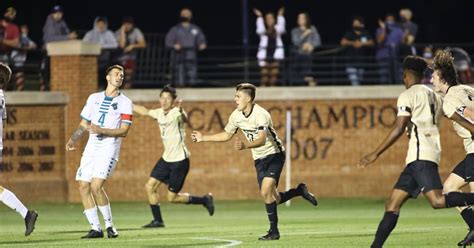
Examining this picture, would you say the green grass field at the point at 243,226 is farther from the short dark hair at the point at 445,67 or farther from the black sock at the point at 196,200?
the short dark hair at the point at 445,67

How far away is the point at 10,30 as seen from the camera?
1124 inches

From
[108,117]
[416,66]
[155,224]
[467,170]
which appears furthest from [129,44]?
[416,66]

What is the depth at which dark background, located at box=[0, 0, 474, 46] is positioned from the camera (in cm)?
3916

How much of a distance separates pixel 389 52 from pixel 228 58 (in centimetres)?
367

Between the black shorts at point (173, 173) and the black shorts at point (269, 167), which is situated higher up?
the black shorts at point (269, 167)

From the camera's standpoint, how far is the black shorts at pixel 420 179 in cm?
1396

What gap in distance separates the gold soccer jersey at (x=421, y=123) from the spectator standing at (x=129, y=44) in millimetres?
15692

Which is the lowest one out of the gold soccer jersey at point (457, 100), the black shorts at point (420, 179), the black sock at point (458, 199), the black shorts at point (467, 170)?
the black sock at point (458, 199)

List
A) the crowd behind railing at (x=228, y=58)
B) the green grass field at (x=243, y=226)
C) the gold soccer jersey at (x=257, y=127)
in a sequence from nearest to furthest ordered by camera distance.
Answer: the green grass field at (x=243, y=226) < the gold soccer jersey at (x=257, y=127) < the crowd behind railing at (x=228, y=58)

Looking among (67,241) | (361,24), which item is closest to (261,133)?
(67,241)

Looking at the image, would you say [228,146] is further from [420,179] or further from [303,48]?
[420,179]

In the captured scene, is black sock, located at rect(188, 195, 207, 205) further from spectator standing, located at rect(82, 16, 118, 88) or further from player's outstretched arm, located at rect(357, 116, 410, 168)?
spectator standing, located at rect(82, 16, 118, 88)

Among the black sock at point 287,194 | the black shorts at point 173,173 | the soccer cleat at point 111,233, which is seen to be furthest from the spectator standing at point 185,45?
the soccer cleat at point 111,233

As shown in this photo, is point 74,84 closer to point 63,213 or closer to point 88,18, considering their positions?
point 63,213
